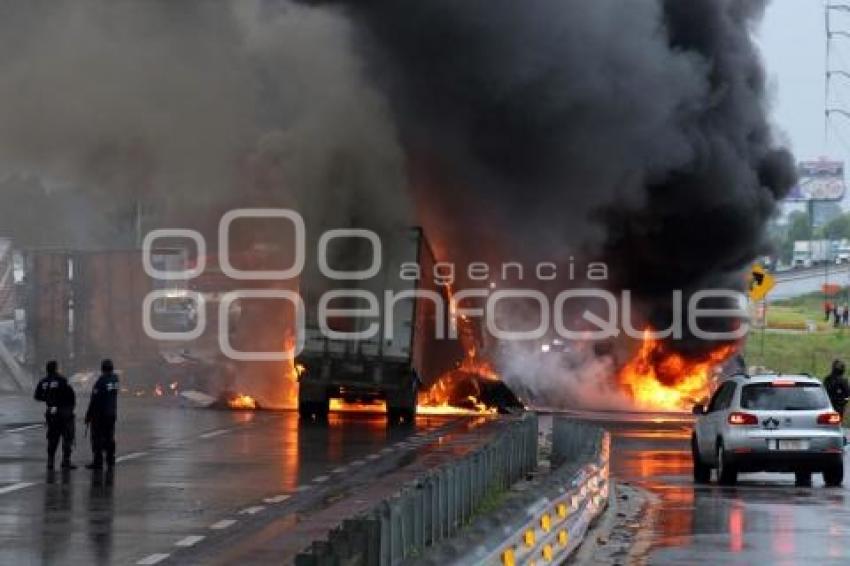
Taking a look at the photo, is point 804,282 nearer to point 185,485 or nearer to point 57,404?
point 57,404

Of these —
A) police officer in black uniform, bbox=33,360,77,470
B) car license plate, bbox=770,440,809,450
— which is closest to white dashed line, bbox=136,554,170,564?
police officer in black uniform, bbox=33,360,77,470

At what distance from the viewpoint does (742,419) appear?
24.4m

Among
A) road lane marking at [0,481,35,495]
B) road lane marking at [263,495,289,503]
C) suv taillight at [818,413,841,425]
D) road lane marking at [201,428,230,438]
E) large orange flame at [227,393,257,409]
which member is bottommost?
road lane marking at [263,495,289,503]

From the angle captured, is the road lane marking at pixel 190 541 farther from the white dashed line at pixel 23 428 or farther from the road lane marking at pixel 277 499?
the white dashed line at pixel 23 428

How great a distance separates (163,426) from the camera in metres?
36.3

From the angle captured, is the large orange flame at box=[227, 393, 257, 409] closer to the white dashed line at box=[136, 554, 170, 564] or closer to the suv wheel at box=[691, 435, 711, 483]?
the suv wheel at box=[691, 435, 711, 483]

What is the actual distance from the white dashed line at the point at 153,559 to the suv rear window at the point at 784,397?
10.8m

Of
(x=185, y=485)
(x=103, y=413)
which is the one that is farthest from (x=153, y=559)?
(x=103, y=413)

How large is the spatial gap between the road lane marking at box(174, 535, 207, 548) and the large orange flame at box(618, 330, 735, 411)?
32879 mm

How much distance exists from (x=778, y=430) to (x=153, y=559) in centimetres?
1107

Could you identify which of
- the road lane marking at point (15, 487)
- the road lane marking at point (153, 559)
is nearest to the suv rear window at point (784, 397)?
the road lane marking at point (15, 487)

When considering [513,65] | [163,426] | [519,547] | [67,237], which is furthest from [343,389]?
[67,237]

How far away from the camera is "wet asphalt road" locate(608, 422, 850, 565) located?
1616 cm

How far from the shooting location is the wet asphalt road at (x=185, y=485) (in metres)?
16.5
